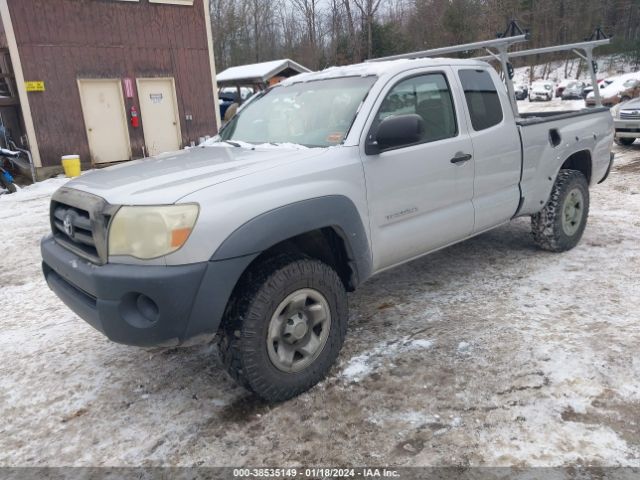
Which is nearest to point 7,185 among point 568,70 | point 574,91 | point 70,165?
point 70,165

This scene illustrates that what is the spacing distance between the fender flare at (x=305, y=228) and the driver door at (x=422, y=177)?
17 cm

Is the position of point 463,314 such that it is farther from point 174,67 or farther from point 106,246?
point 174,67

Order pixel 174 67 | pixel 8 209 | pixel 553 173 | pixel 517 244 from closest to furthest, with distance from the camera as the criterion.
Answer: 1. pixel 553 173
2. pixel 517 244
3. pixel 8 209
4. pixel 174 67

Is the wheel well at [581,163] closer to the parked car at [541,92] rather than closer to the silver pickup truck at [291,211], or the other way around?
the silver pickup truck at [291,211]

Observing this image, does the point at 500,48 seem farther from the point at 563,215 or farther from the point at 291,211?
the point at 291,211

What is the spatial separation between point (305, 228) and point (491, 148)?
206 cm

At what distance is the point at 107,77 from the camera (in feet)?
43.3

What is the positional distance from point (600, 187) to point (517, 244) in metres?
3.76

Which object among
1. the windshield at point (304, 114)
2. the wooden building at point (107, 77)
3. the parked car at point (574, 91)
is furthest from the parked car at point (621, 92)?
the windshield at point (304, 114)

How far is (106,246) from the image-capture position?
2.53 metres

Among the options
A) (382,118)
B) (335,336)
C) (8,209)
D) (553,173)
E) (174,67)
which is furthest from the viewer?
(174,67)

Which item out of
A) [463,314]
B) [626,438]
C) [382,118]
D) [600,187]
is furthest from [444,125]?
[600,187]

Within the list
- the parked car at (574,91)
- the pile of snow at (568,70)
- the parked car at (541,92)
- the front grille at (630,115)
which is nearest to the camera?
the front grille at (630,115)

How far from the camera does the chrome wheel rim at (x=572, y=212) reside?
16.7ft
